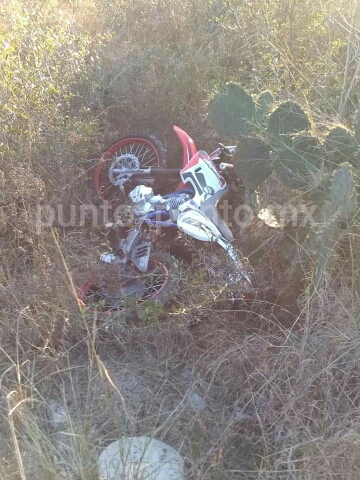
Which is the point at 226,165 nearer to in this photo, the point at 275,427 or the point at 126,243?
the point at 126,243

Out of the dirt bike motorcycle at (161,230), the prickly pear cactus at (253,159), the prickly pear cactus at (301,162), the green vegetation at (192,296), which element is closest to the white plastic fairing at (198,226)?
the dirt bike motorcycle at (161,230)

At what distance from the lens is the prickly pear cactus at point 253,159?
3.23 metres

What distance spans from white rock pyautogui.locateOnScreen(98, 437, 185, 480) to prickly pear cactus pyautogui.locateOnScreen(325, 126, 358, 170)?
1652mm

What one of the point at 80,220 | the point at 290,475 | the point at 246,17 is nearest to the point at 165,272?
the point at 80,220

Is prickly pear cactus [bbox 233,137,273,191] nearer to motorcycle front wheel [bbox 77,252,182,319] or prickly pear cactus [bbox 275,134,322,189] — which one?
prickly pear cactus [bbox 275,134,322,189]

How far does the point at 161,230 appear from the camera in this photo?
3486 millimetres

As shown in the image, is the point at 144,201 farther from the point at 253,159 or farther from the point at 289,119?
the point at 289,119

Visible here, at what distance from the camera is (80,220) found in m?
3.73

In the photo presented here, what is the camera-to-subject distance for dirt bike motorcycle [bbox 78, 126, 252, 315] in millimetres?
3156

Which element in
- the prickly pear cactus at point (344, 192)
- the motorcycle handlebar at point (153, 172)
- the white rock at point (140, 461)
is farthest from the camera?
the motorcycle handlebar at point (153, 172)

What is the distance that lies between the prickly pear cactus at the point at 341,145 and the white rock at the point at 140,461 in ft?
5.42

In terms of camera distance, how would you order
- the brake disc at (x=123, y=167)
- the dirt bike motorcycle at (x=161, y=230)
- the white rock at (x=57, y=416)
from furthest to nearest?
the brake disc at (x=123, y=167)
the dirt bike motorcycle at (x=161, y=230)
the white rock at (x=57, y=416)

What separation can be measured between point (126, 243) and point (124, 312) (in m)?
0.50

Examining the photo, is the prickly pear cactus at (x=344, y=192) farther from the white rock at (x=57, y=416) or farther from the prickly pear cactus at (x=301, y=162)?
the white rock at (x=57, y=416)
